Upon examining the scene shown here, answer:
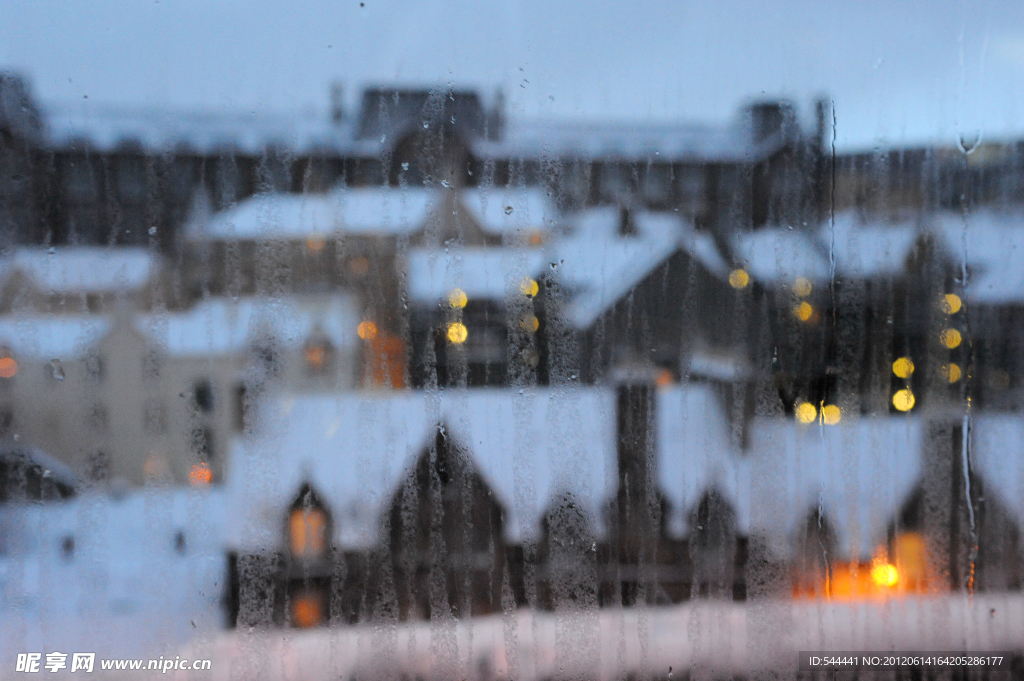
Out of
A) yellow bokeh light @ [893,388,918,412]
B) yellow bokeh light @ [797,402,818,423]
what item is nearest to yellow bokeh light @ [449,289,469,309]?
yellow bokeh light @ [797,402,818,423]

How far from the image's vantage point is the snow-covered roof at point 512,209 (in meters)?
2.46

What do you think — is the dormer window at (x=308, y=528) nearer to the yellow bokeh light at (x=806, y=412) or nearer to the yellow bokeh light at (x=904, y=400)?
the yellow bokeh light at (x=806, y=412)

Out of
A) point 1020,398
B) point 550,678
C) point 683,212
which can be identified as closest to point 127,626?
point 550,678

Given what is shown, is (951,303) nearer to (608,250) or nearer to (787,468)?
(787,468)

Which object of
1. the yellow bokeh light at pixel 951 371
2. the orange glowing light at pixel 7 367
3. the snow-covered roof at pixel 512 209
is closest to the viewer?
the orange glowing light at pixel 7 367

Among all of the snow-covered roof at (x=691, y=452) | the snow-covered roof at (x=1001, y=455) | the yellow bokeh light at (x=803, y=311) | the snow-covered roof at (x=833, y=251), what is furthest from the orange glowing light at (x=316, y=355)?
the snow-covered roof at (x=1001, y=455)

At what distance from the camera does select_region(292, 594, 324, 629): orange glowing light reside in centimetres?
241

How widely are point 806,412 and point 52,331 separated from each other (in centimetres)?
293

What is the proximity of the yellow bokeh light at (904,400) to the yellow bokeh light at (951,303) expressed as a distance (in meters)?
0.36

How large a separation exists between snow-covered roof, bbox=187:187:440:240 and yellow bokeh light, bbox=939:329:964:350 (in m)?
2.11

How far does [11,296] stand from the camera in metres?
2.37

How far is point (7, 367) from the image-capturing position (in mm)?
2361

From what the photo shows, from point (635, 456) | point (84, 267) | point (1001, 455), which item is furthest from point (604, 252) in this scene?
point (84, 267)

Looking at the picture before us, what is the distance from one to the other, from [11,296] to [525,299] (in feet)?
6.35
